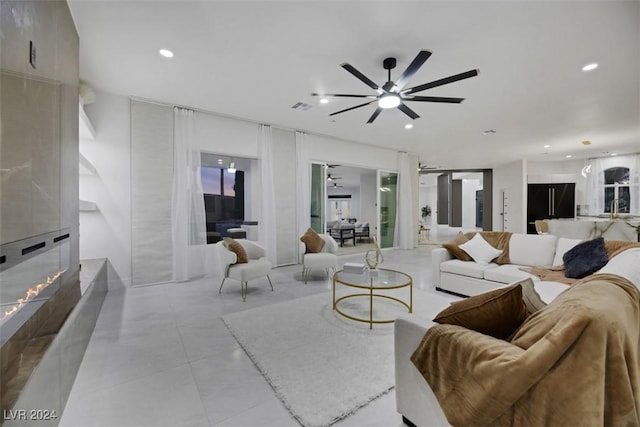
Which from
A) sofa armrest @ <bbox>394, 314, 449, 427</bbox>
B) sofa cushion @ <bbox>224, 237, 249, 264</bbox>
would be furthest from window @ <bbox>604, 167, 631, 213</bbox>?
sofa cushion @ <bbox>224, 237, 249, 264</bbox>

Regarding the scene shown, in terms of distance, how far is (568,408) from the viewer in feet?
2.68

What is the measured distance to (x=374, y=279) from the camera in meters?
3.12

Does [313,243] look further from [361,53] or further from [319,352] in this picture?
[361,53]

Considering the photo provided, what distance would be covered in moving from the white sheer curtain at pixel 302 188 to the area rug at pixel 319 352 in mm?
2405

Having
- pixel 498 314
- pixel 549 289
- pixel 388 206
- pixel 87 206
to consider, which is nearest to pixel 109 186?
pixel 87 206

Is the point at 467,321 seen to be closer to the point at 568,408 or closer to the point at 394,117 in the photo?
the point at 568,408

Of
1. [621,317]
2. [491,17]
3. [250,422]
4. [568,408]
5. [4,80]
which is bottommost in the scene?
[250,422]

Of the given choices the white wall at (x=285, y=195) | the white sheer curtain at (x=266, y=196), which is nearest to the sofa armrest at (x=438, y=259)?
the white wall at (x=285, y=195)

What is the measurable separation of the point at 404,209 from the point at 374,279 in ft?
15.8

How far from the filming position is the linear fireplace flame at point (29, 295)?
1129mm

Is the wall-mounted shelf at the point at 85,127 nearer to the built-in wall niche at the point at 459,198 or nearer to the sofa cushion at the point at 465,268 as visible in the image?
the sofa cushion at the point at 465,268

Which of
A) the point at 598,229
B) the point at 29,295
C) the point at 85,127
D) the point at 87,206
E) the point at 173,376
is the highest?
the point at 85,127

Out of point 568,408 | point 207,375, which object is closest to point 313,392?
point 207,375

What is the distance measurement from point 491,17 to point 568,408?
287cm
